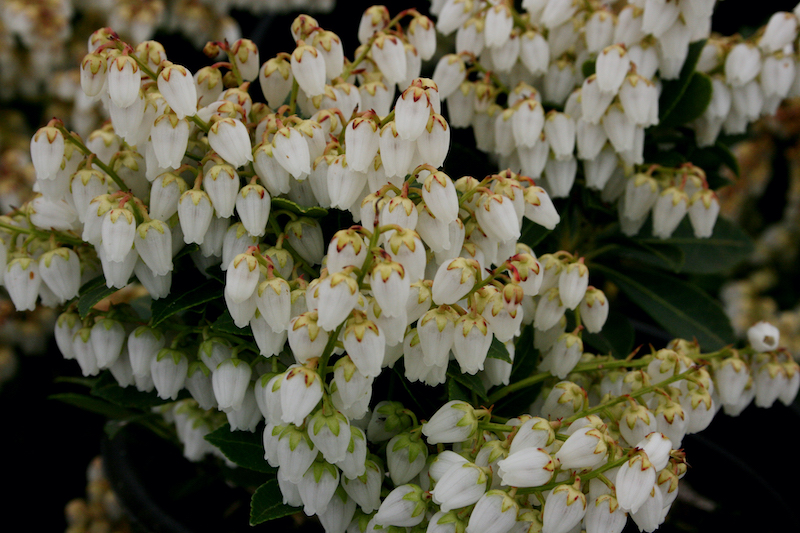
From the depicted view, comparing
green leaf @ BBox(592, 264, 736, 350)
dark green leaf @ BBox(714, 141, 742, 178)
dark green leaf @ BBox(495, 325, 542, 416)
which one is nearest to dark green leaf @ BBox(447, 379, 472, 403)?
dark green leaf @ BBox(495, 325, 542, 416)

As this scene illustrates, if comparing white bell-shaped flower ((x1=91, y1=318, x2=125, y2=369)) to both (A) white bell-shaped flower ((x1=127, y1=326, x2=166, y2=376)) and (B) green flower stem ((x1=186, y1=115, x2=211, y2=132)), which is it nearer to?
(A) white bell-shaped flower ((x1=127, y1=326, x2=166, y2=376))

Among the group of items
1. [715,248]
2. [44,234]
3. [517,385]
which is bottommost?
[715,248]

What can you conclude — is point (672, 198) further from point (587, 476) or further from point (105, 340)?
point (105, 340)

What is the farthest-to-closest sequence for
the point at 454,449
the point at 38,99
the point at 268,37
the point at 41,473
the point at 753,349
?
the point at 268,37, the point at 38,99, the point at 41,473, the point at 753,349, the point at 454,449

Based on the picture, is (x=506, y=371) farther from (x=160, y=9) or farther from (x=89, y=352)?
(x=160, y=9)

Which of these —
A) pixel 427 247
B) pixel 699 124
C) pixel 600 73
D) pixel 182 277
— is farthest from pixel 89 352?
pixel 699 124

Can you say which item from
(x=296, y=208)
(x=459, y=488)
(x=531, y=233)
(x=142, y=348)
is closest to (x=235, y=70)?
(x=296, y=208)

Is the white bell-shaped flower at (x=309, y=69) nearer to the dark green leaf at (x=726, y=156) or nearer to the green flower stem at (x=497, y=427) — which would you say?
the green flower stem at (x=497, y=427)
